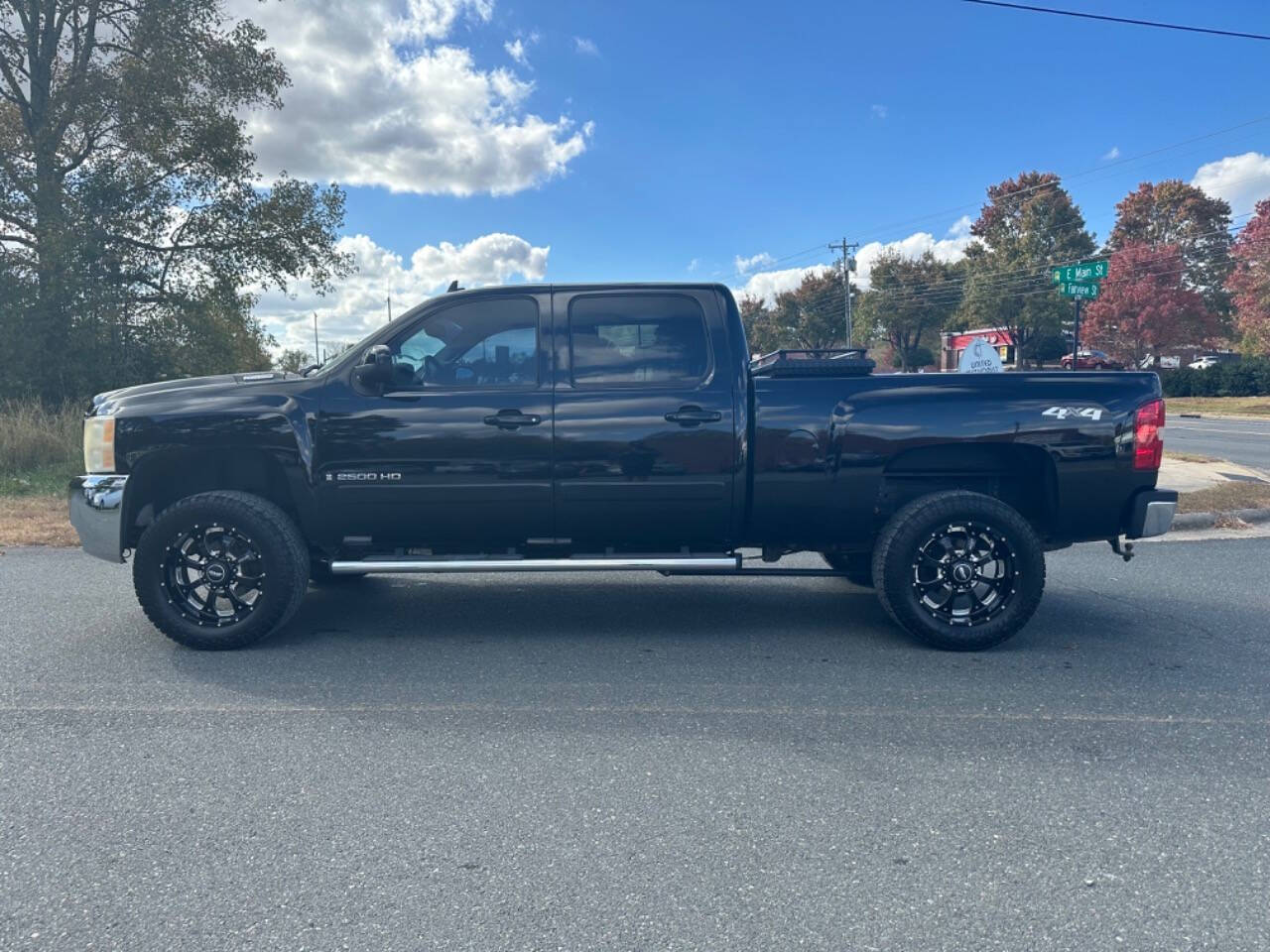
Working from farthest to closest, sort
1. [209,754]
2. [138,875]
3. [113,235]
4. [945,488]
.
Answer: [113,235] < [945,488] < [209,754] < [138,875]

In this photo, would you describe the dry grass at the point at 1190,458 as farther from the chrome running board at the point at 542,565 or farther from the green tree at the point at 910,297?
the green tree at the point at 910,297

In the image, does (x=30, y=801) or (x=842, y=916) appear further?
(x=30, y=801)

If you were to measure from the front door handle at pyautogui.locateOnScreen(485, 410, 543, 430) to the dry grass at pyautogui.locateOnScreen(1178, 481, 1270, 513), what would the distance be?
7254mm

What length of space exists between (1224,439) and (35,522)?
74.0 feet

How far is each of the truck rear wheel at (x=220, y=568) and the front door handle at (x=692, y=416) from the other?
218cm

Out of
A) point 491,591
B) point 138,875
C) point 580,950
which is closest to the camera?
point 580,950

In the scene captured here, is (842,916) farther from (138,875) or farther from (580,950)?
(138,875)

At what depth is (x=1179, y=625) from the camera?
17.9 ft

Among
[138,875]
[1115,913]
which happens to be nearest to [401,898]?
[138,875]

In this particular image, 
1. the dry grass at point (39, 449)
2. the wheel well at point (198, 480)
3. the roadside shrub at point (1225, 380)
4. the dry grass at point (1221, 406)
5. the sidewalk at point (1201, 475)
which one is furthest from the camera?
the roadside shrub at point (1225, 380)

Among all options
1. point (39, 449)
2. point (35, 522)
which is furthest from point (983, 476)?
point (39, 449)

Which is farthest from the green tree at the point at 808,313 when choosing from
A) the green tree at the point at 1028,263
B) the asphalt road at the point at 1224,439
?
the asphalt road at the point at 1224,439

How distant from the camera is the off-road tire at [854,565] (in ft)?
A: 18.9

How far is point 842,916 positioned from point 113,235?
18678 millimetres
